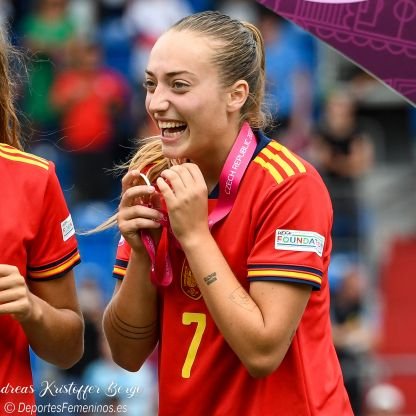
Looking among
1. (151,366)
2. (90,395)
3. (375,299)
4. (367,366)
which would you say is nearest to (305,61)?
(375,299)

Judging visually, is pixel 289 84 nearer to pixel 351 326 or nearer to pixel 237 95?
pixel 351 326

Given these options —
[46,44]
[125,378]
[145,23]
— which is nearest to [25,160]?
[125,378]

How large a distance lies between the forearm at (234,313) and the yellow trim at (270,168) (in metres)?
0.27

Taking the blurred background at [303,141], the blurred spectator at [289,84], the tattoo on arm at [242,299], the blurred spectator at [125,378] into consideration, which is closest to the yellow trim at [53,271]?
the tattoo on arm at [242,299]

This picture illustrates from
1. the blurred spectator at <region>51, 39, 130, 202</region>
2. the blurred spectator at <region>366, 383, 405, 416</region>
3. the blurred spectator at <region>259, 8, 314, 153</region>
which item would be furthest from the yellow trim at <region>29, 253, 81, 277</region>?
the blurred spectator at <region>259, 8, 314, 153</region>

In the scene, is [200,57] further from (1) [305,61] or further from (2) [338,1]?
(1) [305,61]

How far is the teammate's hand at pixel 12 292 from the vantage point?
9.51 feet

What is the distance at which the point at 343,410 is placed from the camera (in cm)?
311

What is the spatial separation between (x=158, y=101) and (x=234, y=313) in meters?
0.60

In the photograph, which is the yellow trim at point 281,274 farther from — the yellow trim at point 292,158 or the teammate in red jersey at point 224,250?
the yellow trim at point 292,158

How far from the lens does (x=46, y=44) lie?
33.2 ft

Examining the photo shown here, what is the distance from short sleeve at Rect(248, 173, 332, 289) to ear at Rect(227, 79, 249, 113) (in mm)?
253

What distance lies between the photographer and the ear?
3.14 m

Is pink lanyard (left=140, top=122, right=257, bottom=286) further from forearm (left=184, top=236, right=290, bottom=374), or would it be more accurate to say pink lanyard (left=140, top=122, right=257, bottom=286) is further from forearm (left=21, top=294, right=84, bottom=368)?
forearm (left=21, top=294, right=84, bottom=368)
